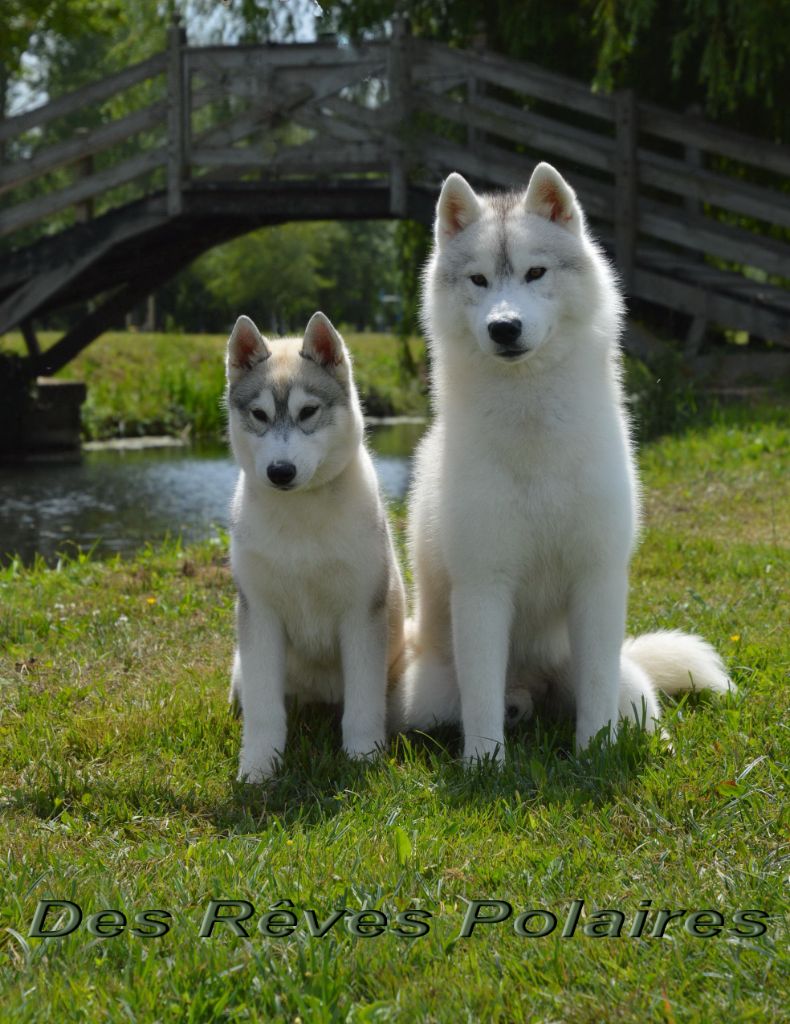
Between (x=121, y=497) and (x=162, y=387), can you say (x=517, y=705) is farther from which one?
(x=162, y=387)

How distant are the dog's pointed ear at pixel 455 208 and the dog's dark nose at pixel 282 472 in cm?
91

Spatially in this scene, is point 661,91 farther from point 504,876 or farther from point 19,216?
point 504,876

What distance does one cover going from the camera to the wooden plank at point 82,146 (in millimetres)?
13195

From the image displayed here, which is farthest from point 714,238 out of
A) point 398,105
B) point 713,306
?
point 398,105

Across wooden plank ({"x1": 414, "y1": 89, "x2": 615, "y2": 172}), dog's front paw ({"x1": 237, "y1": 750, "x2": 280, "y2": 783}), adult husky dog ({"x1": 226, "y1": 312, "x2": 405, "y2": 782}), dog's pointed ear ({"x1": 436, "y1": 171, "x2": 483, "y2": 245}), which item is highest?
wooden plank ({"x1": 414, "y1": 89, "x2": 615, "y2": 172})

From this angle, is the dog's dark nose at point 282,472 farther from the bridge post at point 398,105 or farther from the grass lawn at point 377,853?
the bridge post at point 398,105

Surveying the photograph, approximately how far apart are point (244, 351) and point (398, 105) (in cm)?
912

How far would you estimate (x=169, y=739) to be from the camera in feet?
14.1

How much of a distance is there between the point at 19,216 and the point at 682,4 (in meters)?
7.47

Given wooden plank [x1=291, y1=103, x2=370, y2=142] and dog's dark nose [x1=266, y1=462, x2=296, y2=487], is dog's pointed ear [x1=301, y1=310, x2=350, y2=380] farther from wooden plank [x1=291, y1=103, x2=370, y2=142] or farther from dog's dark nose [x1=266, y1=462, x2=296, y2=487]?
wooden plank [x1=291, y1=103, x2=370, y2=142]

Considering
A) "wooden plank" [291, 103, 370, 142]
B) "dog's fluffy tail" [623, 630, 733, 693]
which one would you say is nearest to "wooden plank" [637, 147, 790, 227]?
"wooden plank" [291, 103, 370, 142]

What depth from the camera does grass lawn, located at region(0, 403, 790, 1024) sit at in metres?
2.53

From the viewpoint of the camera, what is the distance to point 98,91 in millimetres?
13359

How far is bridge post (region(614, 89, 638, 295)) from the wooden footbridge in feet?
0.05
